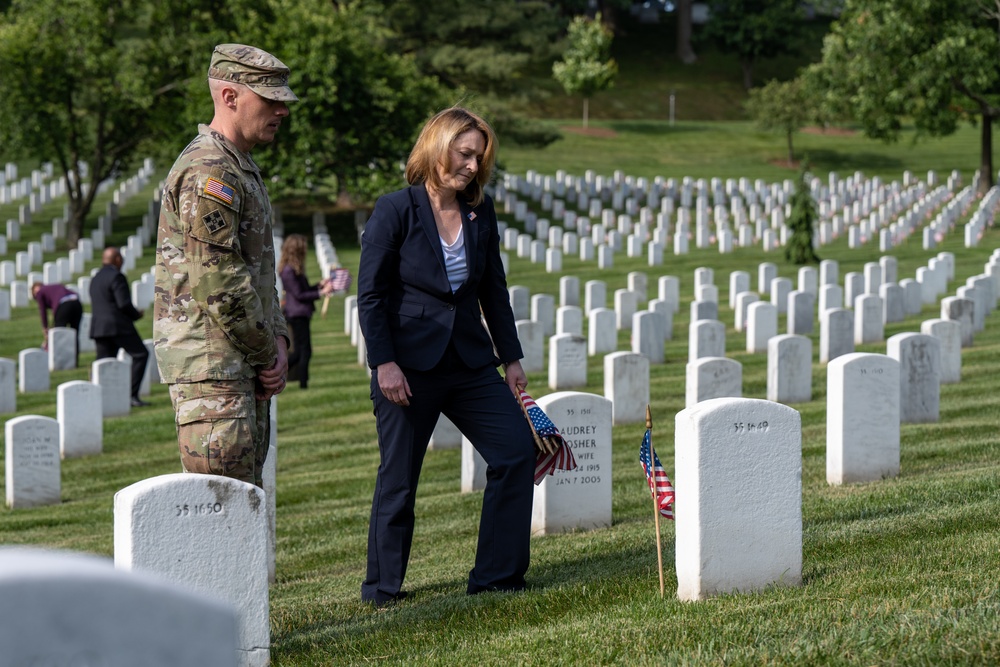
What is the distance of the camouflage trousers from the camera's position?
478 centimetres

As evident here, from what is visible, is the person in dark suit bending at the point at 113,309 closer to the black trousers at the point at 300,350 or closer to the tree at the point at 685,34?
the black trousers at the point at 300,350

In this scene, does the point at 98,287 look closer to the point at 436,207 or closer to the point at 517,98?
the point at 436,207

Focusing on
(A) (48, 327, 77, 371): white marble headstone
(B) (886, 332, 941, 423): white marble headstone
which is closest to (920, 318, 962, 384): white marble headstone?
(B) (886, 332, 941, 423): white marble headstone

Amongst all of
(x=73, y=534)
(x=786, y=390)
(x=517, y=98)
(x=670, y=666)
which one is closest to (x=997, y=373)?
(x=786, y=390)

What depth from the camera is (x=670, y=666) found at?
425 centimetres

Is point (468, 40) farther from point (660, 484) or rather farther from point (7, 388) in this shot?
point (660, 484)

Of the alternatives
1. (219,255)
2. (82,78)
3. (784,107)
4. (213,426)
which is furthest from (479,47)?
→ (213,426)

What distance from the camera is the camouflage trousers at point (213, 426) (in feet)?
15.7

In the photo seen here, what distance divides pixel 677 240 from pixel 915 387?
23.0 m

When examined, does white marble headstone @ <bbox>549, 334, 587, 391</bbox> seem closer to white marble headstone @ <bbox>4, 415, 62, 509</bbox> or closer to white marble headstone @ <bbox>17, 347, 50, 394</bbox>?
white marble headstone @ <bbox>4, 415, 62, 509</bbox>

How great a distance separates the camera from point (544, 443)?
5.81 m

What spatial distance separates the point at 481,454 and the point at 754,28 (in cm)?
7318

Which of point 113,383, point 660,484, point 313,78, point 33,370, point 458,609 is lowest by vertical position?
point 33,370

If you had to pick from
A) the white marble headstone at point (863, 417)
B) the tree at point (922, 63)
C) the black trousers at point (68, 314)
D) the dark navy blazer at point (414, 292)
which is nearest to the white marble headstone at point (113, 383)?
the black trousers at point (68, 314)
